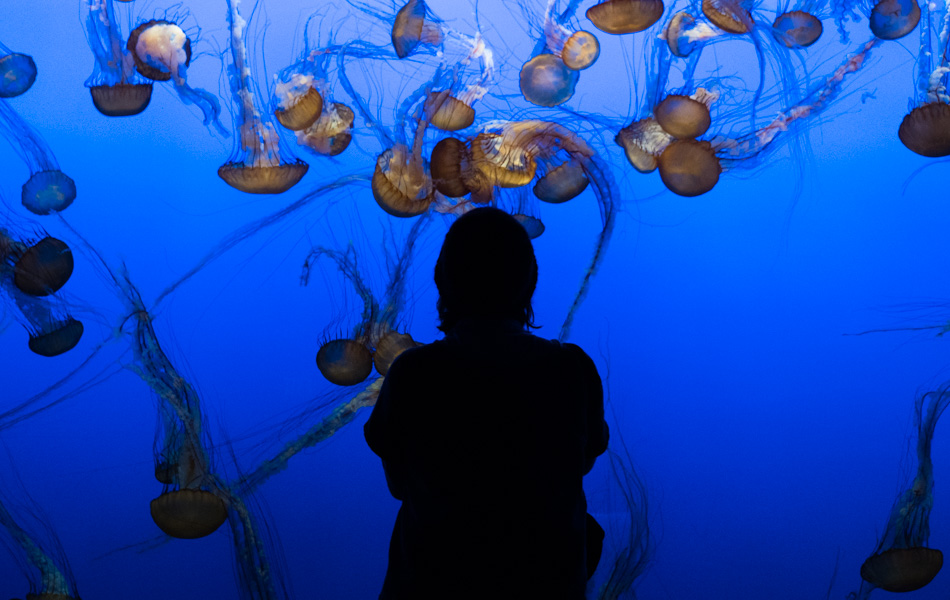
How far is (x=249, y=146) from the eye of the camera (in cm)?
182

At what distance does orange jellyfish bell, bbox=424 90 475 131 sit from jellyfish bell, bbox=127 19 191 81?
0.66 m

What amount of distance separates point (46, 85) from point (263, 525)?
1343mm

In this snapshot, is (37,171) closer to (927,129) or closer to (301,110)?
(301,110)

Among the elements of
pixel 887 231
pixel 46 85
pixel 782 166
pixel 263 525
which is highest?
pixel 46 85

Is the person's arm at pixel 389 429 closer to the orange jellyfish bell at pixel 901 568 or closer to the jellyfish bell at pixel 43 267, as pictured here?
the jellyfish bell at pixel 43 267

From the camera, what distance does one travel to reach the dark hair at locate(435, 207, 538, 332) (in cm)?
93

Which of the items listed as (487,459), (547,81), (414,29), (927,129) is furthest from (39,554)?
(927,129)

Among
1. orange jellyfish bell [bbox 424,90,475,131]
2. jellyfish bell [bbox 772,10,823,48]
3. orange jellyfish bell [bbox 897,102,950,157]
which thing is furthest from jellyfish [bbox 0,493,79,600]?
orange jellyfish bell [bbox 897,102,950,157]

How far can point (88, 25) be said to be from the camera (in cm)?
181

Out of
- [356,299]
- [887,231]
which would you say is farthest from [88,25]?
[887,231]

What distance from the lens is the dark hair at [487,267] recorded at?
93cm

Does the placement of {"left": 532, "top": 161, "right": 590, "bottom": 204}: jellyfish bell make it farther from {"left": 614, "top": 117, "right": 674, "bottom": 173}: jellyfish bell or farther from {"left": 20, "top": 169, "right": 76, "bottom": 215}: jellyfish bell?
{"left": 20, "top": 169, "right": 76, "bottom": 215}: jellyfish bell

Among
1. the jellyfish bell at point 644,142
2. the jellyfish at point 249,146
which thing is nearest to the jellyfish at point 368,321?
the jellyfish at point 249,146

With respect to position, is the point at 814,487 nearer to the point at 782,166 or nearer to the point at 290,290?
the point at 782,166
